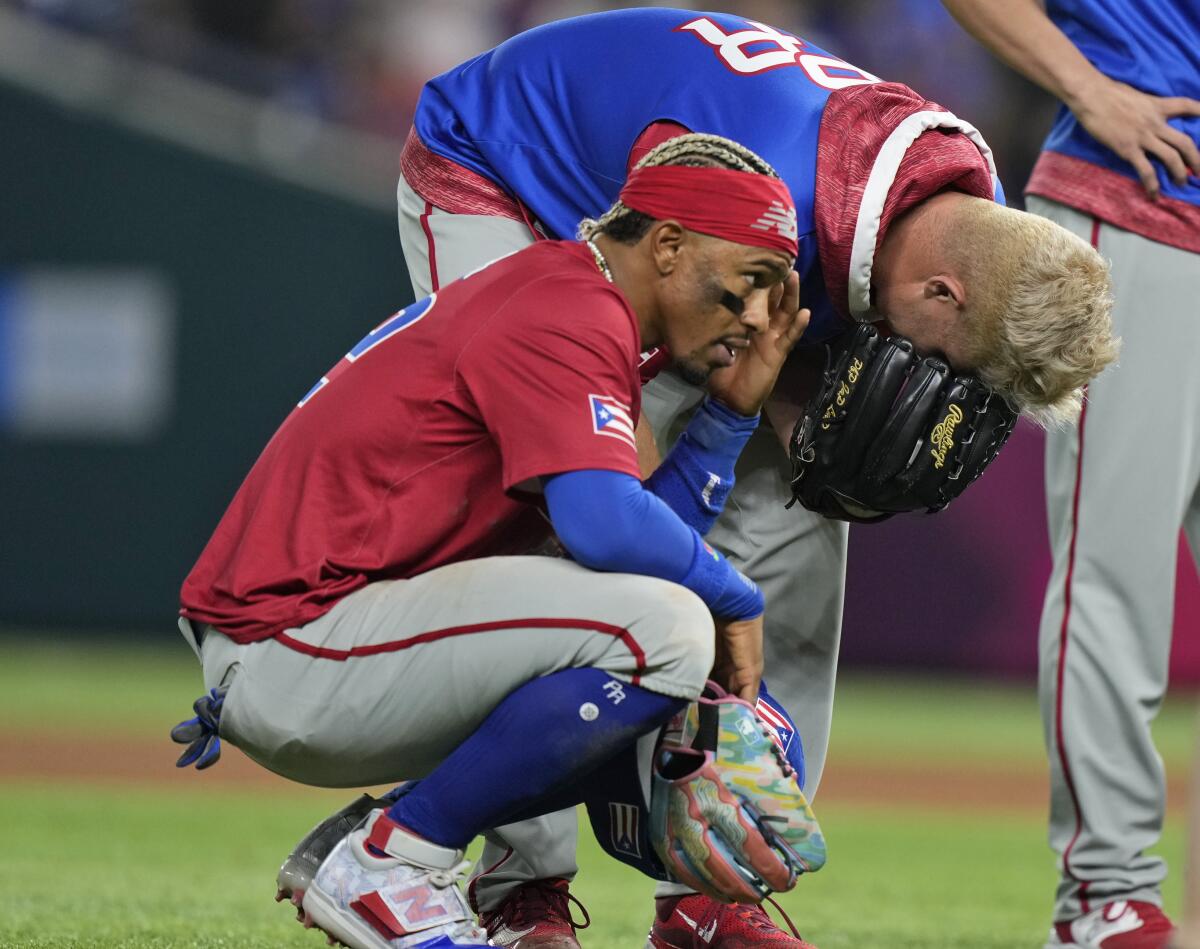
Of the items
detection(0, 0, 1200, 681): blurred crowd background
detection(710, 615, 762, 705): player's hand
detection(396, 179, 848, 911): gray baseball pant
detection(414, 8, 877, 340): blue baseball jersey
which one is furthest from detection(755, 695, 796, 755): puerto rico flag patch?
detection(0, 0, 1200, 681): blurred crowd background

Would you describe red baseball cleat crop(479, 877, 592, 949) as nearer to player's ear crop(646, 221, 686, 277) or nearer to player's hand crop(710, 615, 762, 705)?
player's hand crop(710, 615, 762, 705)

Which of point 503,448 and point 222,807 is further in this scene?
point 222,807

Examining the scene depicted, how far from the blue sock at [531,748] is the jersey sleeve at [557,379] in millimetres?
330

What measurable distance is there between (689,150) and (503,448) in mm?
599

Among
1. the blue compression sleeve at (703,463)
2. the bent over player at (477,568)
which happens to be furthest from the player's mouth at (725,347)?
A: the blue compression sleeve at (703,463)

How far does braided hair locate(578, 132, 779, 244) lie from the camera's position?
278 centimetres

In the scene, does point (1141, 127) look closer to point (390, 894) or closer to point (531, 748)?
point (531, 748)

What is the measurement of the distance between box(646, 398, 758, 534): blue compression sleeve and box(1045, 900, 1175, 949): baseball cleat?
→ 111cm

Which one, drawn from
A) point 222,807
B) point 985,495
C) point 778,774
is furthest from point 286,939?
point 985,495

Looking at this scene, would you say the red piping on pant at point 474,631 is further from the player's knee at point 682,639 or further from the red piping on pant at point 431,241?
the red piping on pant at point 431,241

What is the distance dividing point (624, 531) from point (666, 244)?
0.49m

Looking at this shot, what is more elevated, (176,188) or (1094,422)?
(1094,422)

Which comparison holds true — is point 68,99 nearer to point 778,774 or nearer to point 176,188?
point 176,188

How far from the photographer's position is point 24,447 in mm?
9930
